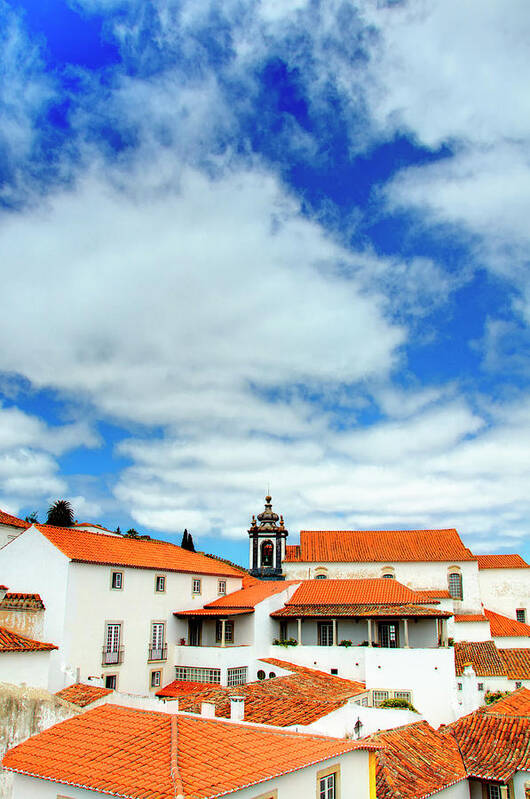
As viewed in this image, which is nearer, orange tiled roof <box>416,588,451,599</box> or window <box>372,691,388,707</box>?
window <box>372,691,388,707</box>

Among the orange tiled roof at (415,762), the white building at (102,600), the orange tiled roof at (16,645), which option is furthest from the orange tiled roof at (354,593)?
the orange tiled roof at (16,645)

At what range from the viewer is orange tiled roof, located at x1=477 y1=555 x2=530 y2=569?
164ft

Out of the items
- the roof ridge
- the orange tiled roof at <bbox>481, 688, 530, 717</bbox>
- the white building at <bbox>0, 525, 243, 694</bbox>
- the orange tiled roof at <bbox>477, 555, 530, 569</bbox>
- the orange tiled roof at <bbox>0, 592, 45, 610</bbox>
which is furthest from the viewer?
the orange tiled roof at <bbox>477, 555, 530, 569</bbox>

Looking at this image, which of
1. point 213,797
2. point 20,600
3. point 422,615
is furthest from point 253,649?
point 213,797

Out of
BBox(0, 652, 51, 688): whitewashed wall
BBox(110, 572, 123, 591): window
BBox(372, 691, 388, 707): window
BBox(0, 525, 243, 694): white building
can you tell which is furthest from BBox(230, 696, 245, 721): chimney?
BBox(372, 691, 388, 707): window

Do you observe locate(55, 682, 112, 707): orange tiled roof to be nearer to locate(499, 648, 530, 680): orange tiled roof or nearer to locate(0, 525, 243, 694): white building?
locate(0, 525, 243, 694): white building

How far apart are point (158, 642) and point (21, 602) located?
26.8 ft

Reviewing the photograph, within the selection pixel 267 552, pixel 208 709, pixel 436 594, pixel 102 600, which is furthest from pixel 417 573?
pixel 208 709

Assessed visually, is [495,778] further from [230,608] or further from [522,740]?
[230,608]

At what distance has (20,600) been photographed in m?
26.3

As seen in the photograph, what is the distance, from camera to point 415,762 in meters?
18.3

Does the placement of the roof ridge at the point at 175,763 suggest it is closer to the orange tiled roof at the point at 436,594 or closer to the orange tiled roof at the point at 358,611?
the orange tiled roof at the point at 358,611

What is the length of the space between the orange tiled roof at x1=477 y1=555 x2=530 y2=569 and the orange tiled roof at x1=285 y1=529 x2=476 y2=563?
3.67 meters

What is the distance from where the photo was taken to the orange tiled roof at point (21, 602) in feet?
85.6
